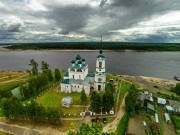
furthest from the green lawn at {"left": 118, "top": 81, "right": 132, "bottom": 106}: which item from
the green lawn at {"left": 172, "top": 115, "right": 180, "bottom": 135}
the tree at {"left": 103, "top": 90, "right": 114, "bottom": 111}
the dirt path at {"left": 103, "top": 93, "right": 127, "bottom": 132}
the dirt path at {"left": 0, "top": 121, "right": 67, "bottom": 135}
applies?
the dirt path at {"left": 0, "top": 121, "right": 67, "bottom": 135}

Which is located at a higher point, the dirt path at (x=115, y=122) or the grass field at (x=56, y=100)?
the grass field at (x=56, y=100)

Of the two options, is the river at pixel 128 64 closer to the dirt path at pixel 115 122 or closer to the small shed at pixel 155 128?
the dirt path at pixel 115 122

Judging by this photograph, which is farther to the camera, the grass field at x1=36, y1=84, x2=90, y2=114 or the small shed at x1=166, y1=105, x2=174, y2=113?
the grass field at x1=36, y1=84, x2=90, y2=114

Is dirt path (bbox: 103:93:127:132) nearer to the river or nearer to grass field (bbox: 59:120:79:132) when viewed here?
grass field (bbox: 59:120:79:132)

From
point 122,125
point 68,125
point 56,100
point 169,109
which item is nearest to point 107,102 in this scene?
point 122,125

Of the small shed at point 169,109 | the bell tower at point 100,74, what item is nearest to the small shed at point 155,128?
the small shed at point 169,109

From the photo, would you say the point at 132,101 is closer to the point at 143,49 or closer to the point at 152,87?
the point at 152,87

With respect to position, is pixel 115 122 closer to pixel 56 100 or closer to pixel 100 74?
pixel 56 100

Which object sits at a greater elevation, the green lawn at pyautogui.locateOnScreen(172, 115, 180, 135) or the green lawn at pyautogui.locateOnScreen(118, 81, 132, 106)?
the green lawn at pyautogui.locateOnScreen(118, 81, 132, 106)
